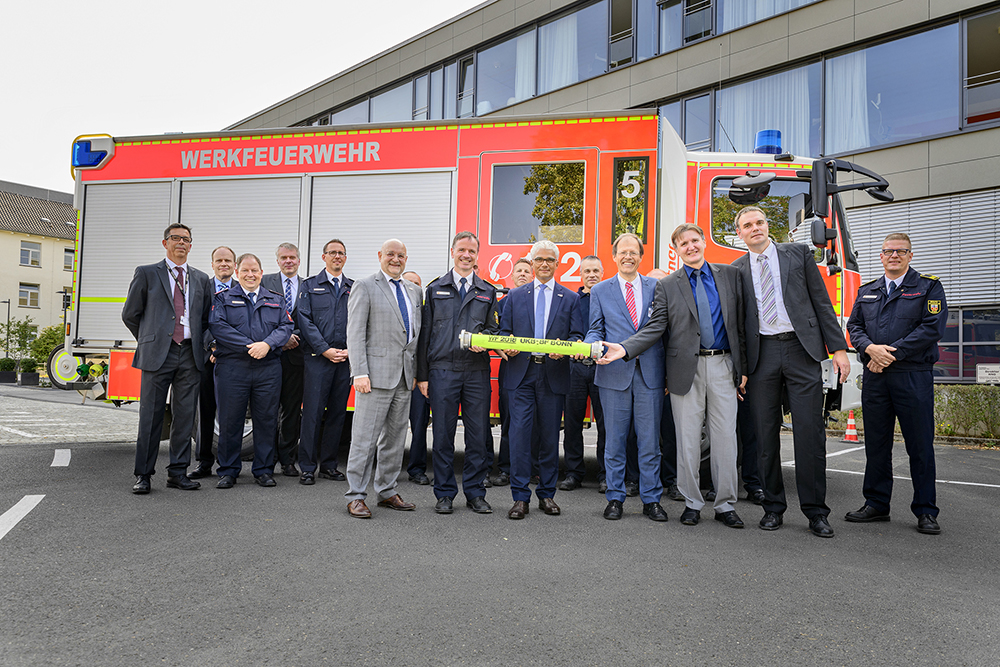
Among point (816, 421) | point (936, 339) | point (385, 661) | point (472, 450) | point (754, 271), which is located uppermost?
point (754, 271)

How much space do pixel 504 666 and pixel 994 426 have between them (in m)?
11.5

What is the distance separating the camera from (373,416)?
191 inches

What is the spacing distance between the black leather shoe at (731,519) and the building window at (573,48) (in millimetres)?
15497

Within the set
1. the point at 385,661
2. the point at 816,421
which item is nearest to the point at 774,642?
the point at 385,661

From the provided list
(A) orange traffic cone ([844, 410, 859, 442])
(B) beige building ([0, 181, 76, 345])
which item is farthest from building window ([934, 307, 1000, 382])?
(B) beige building ([0, 181, 76, 345])

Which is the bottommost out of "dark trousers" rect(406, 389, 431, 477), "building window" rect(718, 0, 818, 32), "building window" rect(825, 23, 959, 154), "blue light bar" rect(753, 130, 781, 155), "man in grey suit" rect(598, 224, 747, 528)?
"dark trousers" rect(406, 389, 431, 477)

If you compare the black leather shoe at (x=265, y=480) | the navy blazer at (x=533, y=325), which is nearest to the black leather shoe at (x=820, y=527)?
the navy blazer at (x=533, y=325)

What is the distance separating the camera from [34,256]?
48750mm

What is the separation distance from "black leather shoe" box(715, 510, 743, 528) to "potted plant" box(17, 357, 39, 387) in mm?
36216

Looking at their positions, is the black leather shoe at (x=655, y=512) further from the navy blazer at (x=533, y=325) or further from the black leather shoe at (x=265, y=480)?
the black leather shoe at (x=265, y=480)

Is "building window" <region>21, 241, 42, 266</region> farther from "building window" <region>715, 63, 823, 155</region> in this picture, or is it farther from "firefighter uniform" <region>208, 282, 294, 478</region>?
"firefighter uniform" <region>208, 282, 294, 478</region>

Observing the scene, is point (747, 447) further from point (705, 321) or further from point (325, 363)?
point (325, 363)

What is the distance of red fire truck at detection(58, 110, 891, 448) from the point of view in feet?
19.9

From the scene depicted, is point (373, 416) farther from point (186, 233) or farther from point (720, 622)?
point (720, 622)
